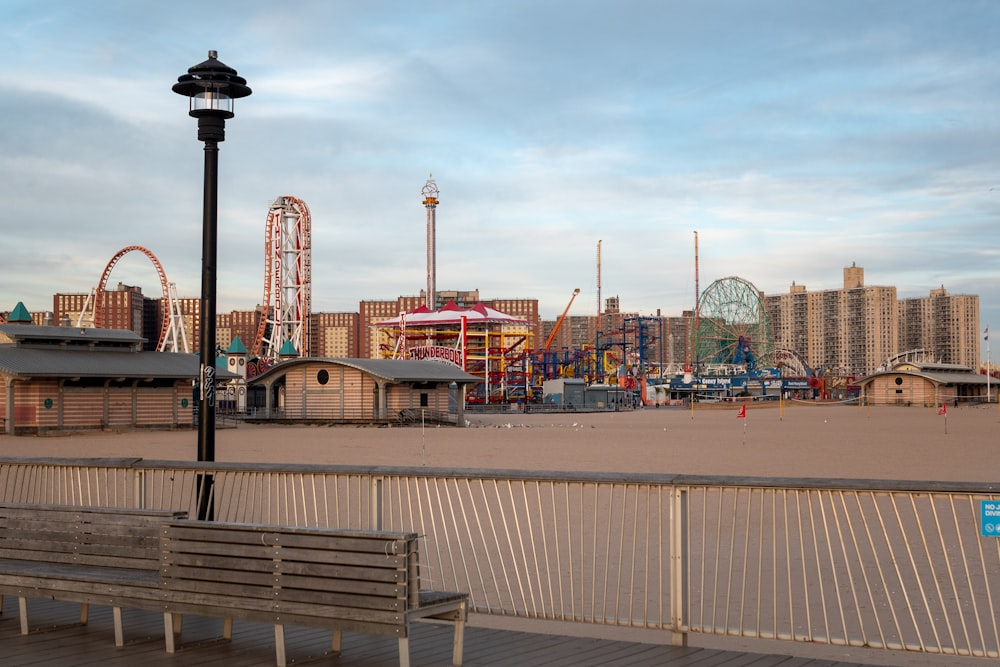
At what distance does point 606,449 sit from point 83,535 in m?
26.4

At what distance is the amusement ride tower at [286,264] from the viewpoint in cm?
10631

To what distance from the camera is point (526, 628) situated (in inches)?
310

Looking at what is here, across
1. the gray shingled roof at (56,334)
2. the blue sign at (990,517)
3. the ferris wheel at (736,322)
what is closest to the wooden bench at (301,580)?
the blue sign at (990,517)

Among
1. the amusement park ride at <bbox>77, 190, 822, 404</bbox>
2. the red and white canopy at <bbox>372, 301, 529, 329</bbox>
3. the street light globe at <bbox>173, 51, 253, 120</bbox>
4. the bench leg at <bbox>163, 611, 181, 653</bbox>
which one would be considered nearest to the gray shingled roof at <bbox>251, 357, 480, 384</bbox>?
the amusement park ride at <bbox>77, 190, 822, 404</bbox>

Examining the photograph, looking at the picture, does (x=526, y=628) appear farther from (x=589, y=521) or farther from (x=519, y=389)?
(x=519, y=389)

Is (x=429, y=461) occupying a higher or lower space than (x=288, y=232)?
lower

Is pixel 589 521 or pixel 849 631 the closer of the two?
pixel 849 631

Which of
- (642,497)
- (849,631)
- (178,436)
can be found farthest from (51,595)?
(178,436)

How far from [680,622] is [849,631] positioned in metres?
2.70

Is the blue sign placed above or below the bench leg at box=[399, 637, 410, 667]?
above

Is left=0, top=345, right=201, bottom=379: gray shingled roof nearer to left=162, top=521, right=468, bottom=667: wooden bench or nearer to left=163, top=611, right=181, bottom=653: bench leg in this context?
left=163, top=611, right=181, bottom=653: bench leg

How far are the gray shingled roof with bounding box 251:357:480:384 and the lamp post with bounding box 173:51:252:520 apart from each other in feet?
133

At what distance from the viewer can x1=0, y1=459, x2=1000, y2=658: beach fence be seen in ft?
21.7

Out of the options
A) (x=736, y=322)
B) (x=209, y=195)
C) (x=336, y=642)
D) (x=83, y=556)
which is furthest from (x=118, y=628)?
(x=736, y=322)
